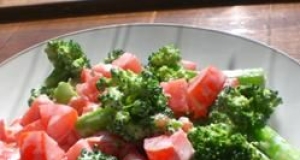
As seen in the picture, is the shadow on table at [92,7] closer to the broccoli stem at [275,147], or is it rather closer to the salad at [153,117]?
the salad at [153,117]

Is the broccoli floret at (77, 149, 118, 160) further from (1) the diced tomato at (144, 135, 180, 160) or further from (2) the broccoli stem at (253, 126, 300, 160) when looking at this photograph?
(2) the broccoli stem at (253, 126, 300, 160)

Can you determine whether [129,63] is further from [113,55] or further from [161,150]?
[161,150]

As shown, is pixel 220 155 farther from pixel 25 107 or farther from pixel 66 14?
pixel 66 14

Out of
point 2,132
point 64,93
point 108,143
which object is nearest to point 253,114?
point 108,143

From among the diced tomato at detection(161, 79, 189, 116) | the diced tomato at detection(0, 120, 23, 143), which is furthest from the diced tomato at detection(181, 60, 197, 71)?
the diced tomato at detection(0, 120, 23, 143)

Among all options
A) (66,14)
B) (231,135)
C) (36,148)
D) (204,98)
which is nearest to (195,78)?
(204,98)

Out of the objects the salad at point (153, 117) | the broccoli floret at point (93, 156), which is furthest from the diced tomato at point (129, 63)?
the broccoli floret at point (93, 156)
